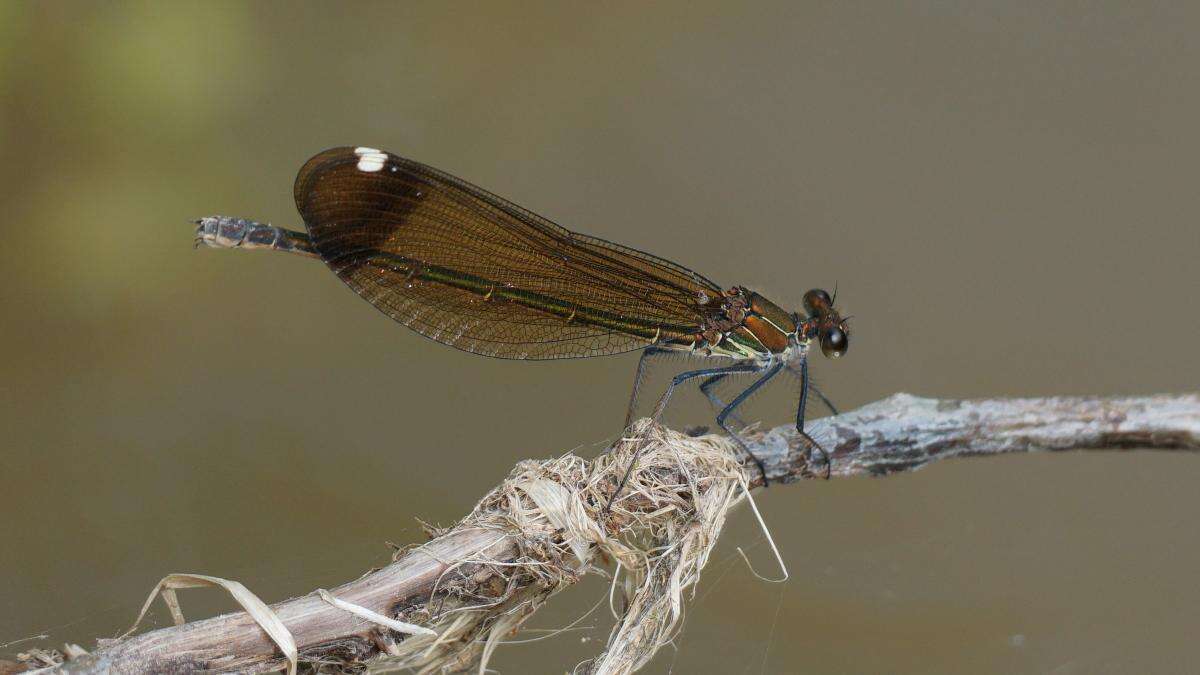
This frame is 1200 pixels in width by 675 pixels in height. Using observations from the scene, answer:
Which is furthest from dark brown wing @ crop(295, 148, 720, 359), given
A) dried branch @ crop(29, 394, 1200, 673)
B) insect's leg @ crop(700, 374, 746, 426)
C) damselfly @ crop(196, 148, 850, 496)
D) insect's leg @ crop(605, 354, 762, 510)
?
dried branch @ crop(29, 394, 1200, 673)

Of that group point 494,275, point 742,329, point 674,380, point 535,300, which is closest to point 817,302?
point 742,329

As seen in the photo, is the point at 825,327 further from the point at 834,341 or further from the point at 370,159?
the point at 370,159

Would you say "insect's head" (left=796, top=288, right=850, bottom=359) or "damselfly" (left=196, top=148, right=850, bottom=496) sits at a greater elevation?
"insect's head" (left=796, top=288, right=850, bottom=359)

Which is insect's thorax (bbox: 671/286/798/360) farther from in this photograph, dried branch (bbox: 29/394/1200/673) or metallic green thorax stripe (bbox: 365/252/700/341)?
dried branch (bbox: 29/394/1200/673)

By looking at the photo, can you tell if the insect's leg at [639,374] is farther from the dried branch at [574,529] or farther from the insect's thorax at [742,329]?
the dried branch at [574,529]

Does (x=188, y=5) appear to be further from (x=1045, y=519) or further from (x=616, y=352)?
(x=1045, y=519)

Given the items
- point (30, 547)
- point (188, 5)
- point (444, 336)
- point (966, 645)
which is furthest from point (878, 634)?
point (188, 5)
